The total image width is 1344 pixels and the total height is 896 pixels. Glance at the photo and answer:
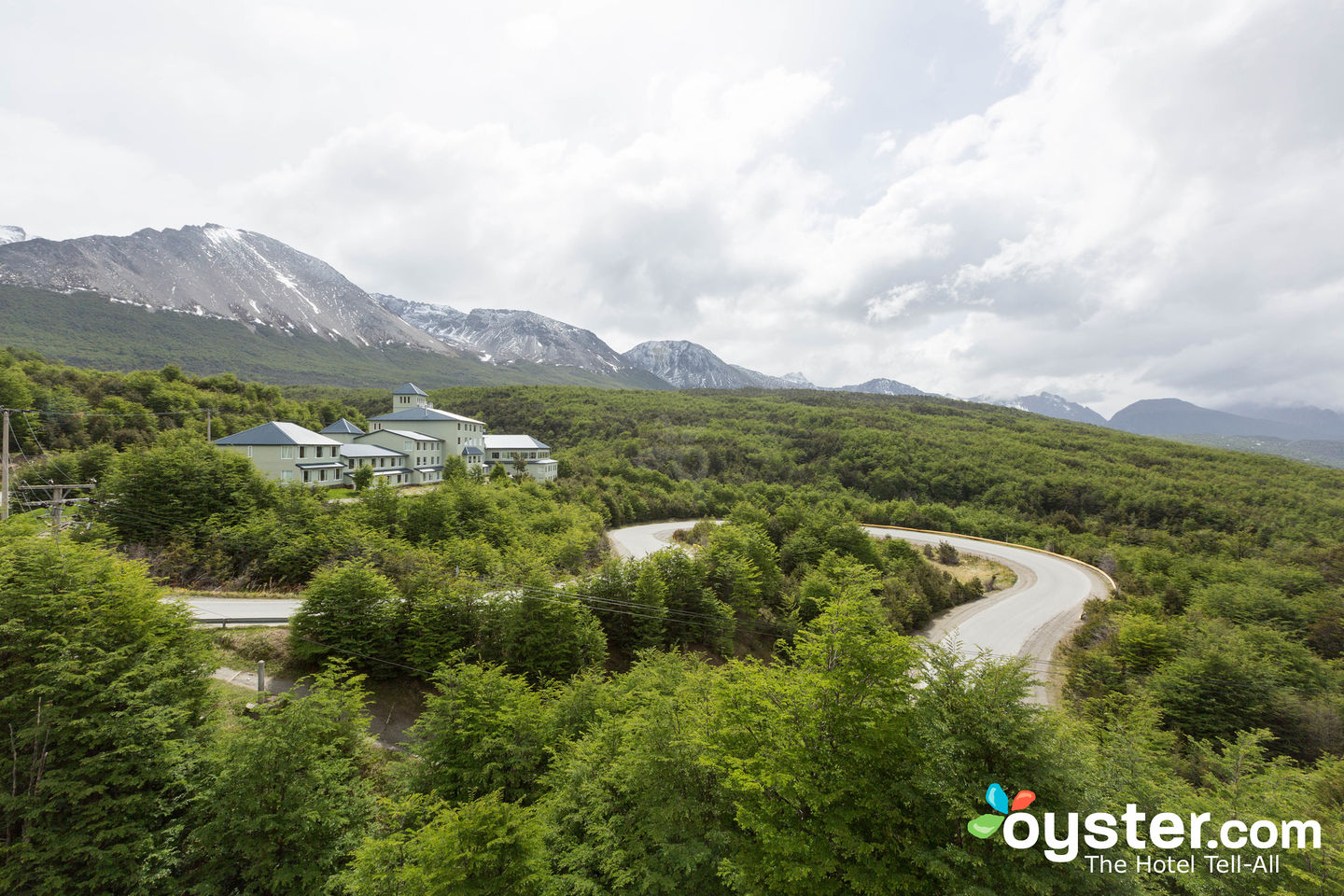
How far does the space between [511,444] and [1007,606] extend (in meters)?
56.6

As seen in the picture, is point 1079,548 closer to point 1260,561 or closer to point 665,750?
point 1260,561

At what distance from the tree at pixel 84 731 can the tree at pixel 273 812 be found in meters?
0.85

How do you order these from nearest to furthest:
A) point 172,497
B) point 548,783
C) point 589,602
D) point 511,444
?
point 548,783 → point 589,602 → point 172,497 → point 511,444

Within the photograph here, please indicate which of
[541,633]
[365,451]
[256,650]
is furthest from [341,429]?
[541,633]

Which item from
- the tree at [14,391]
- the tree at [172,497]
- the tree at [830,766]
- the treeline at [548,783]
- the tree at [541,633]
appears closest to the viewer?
the treeline at [548,783]

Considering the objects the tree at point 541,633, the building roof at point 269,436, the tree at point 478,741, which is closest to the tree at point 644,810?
the tree at point 478,741

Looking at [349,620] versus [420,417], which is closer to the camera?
[349,620]

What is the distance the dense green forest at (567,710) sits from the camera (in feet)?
26.6

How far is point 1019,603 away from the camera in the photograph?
3481 cm

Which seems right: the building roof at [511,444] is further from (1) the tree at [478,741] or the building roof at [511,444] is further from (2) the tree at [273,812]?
(2) the tree at [273,812]

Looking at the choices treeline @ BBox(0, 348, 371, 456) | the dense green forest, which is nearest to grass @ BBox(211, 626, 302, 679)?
the dense green forest

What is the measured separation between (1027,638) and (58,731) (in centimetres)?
3942

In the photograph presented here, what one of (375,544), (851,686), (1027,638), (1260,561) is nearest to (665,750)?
(851,686)

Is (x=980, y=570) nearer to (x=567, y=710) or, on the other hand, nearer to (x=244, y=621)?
(x=567, y=710)
